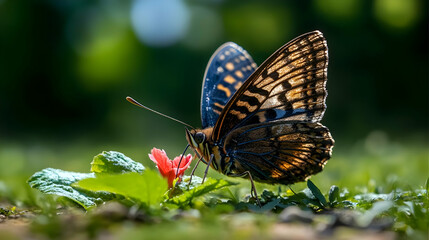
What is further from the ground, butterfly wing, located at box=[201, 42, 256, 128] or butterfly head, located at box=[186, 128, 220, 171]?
butterfly wing, located at box=[201, 42, 256, 128]

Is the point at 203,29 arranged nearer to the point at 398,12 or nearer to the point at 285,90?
the point at 398,12

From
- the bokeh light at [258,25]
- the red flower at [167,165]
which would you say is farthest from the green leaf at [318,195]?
the bokeh light at [258,25]

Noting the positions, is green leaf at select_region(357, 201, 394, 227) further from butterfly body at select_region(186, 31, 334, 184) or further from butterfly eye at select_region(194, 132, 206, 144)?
butterfly eye at select_region(194, 132, 206, 144)

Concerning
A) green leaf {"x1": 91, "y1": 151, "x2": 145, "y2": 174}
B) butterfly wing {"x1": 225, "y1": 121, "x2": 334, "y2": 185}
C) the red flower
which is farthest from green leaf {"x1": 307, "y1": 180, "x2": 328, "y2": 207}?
green leaf {"x1": 91, "y1": 151, "x2": 145, "y2": 174}

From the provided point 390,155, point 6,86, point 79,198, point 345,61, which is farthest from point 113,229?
point 6,86

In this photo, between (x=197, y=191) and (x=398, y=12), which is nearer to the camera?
(x=197, y=191)

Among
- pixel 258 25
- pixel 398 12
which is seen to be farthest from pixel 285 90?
pixel 258 25

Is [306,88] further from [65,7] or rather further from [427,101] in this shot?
[65,7]

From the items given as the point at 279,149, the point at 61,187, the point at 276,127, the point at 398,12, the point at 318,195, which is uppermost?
the point at 398,12
